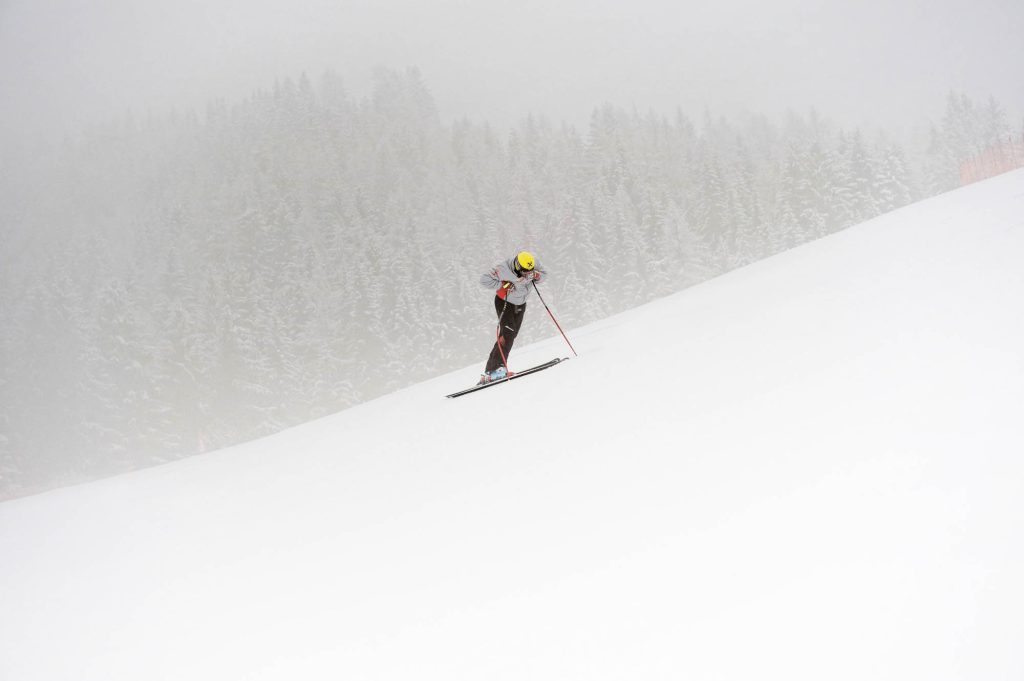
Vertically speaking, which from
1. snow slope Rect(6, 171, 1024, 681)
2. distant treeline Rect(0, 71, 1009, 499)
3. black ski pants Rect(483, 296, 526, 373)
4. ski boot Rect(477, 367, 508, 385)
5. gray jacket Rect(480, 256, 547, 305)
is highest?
distant treeline Rect(0, 71, 1009, 499)

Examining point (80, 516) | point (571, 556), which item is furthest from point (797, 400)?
point (80, 516)

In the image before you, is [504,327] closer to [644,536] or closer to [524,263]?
[524,263]

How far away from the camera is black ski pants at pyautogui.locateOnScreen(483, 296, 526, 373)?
A: 1088cm

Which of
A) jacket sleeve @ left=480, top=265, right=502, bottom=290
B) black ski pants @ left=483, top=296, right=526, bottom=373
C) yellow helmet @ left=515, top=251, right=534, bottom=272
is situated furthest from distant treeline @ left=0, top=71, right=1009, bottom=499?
yellow helmet @ left=515, top=251, right=534, bottom=272

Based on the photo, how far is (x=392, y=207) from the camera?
3920 inches

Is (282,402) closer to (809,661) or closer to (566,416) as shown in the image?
(566,416)

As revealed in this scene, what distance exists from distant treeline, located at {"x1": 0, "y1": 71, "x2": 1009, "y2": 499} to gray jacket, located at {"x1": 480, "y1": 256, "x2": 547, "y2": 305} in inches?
97.9

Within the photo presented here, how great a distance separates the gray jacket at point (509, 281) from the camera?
35.1 ft

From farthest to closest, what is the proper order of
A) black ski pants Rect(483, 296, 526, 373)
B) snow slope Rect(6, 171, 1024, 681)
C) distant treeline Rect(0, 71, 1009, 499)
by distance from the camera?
distant treeline Rect(0, 71, 1009, 499)
black ski pants Rect(483, 296, 526, 373)
snow slope Rect(6, 171, 1024, 681)

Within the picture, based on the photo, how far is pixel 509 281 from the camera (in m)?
10.7

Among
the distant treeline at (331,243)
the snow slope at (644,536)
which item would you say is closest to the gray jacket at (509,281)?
the distant treeline at (331,243)

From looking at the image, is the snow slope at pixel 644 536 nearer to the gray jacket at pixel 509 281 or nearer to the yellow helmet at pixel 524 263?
the yellow helmet at pixel 524 263

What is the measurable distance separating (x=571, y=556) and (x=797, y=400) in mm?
2139

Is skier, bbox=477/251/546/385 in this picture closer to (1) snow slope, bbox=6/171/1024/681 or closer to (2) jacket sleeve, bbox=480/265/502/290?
(2) jacket sleeve, bbox=480/265/502/290
